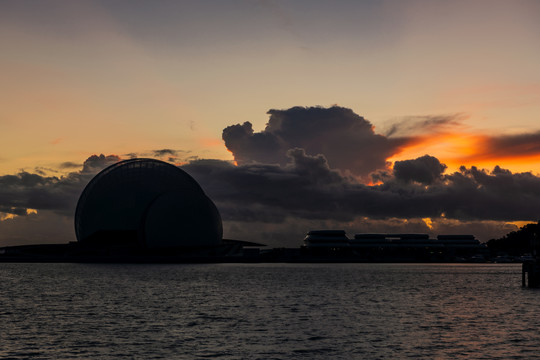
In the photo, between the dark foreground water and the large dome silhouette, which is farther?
the large dome silhouette

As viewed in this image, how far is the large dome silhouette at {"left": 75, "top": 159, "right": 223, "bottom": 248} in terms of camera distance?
582 feet

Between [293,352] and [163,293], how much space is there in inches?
1575

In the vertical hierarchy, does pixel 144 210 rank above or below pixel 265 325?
above

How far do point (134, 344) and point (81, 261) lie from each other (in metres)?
160

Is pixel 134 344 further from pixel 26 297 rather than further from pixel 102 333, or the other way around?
pixel 26 297

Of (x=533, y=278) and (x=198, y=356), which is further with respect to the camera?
(x=533, y=278)

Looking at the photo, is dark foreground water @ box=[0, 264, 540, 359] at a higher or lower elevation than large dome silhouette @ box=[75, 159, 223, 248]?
lower

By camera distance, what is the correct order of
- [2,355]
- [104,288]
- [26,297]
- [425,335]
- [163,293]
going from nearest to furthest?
[2,355] < [425,335] < [26,297] < [163,293] < [104,288]

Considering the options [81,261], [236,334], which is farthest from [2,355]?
[81,261]

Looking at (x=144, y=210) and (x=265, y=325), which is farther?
(x=144, y=210)

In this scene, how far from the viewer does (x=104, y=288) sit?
7925 cm

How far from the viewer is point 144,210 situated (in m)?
179

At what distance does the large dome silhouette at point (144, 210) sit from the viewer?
17750 cm

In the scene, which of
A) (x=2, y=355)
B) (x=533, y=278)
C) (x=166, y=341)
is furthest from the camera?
(x=533, y=278)
